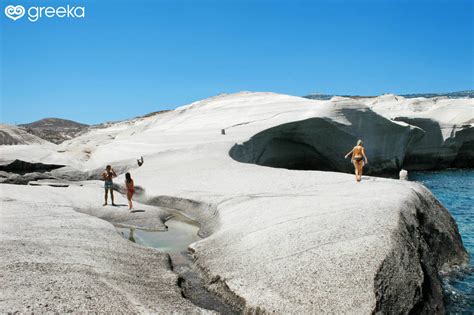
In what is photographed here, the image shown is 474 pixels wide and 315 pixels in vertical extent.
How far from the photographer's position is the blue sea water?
1200 cm

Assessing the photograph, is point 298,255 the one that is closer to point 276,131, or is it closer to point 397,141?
point 276,131

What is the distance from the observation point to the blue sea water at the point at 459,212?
39.4 feet

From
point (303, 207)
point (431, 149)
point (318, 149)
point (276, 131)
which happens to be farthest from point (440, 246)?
point (431, 149)

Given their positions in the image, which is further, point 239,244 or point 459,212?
point 459,212

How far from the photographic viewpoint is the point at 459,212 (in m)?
25.3

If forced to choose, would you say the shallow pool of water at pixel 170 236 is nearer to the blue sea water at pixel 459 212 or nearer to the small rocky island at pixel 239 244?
the small rocky island at pixel 239 244

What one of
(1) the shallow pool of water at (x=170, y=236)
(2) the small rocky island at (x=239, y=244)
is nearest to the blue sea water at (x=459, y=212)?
(2) the small rocky island at (x=239, y=244)

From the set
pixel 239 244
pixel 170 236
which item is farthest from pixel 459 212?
pixel 239 244

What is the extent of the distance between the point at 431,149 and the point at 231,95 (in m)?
24.8

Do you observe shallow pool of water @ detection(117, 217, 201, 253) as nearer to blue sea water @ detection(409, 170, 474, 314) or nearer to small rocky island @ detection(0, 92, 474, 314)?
small rocky island @ detection(0, 92, 474, 314)

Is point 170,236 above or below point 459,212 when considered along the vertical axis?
above

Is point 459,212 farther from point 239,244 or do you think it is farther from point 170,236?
point 239,244

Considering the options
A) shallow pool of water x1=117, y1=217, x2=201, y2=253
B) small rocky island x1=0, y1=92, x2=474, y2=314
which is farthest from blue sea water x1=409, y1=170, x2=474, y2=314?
shallow pool of water x1=117, y1=217, x2=201, y2=253

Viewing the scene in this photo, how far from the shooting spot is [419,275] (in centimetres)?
1019
